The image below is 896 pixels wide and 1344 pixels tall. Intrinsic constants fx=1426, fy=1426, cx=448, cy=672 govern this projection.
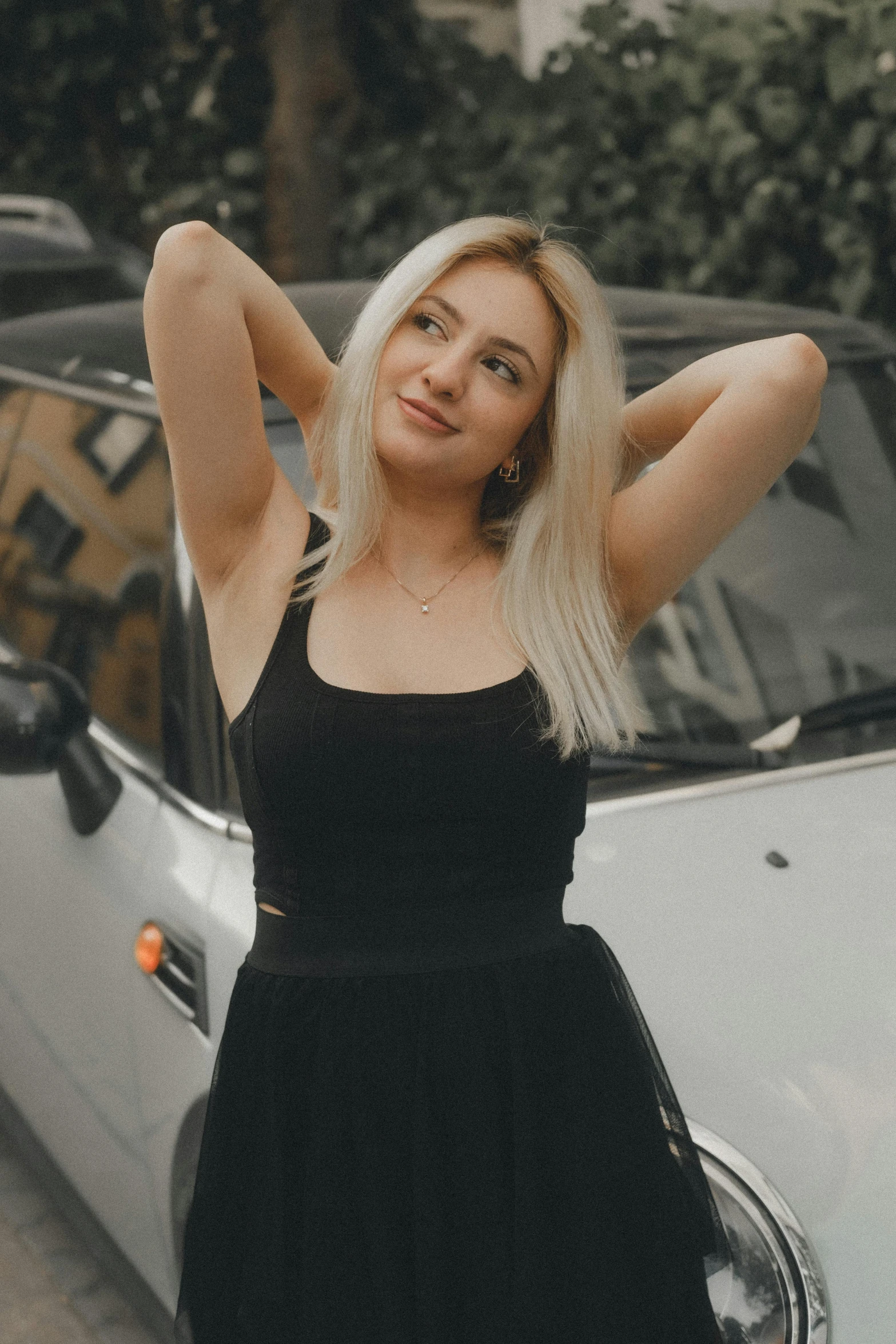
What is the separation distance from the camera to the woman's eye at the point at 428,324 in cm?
167

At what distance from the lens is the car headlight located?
1562 millimetres

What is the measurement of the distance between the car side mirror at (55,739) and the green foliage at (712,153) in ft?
9.79

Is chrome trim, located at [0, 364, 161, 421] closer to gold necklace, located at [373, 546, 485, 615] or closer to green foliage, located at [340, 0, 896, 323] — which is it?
gold necklace, located at [373, 546, 485, 615]

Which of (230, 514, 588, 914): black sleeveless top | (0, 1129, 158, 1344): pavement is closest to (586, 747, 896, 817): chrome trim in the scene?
(230, 514, 588, 914): black sleeveless top

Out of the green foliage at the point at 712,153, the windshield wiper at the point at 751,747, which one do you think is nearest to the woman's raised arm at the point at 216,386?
the windshield wiper at the point at 751,747

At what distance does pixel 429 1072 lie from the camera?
154cm

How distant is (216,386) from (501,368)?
34 cm

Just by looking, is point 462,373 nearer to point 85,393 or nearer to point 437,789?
point 437,789

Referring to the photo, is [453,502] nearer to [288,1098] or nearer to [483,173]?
[288,1098]

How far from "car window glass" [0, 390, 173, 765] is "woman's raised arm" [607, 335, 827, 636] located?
0.95m

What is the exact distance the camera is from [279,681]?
1569mm

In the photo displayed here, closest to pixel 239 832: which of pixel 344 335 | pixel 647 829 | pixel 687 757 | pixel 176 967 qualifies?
pixel 176 967

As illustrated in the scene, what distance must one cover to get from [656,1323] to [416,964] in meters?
0.46

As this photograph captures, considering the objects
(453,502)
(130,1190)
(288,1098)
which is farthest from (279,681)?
(130,1190)
